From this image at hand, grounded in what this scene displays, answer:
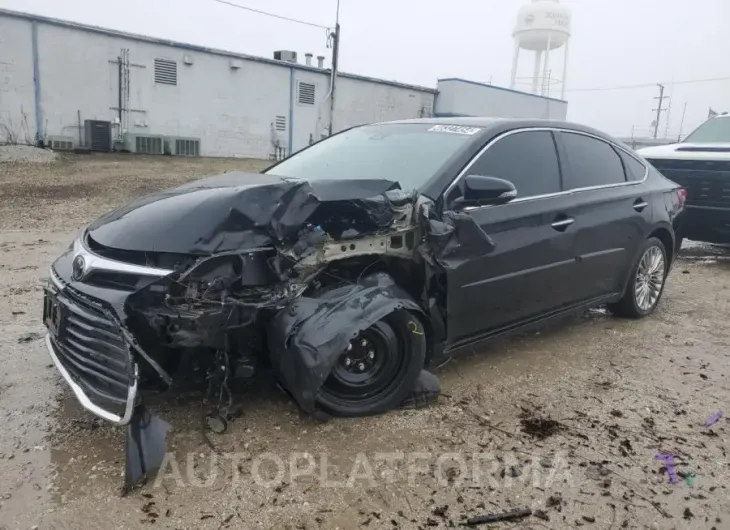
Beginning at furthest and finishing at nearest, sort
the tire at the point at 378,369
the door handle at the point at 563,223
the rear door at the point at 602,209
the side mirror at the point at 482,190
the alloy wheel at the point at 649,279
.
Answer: the alloy wheel at the point at 649,279 → the rear door at the point at 602,209 → the door handle at the point at 563,223 → the side mirror at the point at 482,190 → the tire at the point at 378,369

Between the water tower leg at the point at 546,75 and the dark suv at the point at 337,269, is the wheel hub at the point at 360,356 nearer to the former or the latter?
the dark suv at the point at 337,269

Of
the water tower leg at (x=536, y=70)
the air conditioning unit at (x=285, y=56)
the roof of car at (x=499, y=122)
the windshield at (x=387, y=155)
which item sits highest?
the water tower leg at (x=536, y=70)

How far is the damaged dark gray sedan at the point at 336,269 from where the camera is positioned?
9.23ft

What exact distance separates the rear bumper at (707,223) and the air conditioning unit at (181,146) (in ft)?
50.8

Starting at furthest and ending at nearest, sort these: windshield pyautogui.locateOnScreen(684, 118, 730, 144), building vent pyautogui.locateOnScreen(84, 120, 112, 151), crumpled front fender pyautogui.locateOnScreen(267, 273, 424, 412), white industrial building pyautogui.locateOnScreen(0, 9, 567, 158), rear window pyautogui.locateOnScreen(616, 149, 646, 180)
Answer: building vent pyautogui.locateOnScreen(84, 120, 112, 151) → white industrial building pyautogui.locateOnScreen(0, 9, 567, 158) → windshield pyautogui.locateOnScreen(684, 118, 730, 144) → rear window pyautogui.locateOnScreen(616, 149, 646, 180) → crumpled front fender pyautogui.locateOnScreen(267, 273, 424, 412)

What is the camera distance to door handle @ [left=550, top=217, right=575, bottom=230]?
4133 millimetres

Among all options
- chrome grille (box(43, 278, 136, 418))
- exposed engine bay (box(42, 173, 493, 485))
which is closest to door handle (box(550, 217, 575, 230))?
exposed engine bay (box(42, 173, 493, 485))

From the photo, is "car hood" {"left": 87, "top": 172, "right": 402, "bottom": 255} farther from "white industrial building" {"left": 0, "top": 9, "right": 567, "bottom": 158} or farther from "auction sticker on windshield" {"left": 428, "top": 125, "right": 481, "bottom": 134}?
"white industrial building" {"left": 0, "top": 9, "right": 567, "bottom": 158}

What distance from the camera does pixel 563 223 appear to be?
4.19m

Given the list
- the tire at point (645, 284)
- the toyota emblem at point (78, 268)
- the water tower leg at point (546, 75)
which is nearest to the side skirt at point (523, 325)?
the tire at point (645, 284)

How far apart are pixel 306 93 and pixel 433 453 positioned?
828 inches

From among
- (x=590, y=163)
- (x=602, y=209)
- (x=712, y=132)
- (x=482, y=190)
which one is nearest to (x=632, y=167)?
(x=590, y=163)

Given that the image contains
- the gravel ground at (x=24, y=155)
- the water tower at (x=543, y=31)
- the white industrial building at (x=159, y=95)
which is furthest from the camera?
the water tower at (x=543, y=31)

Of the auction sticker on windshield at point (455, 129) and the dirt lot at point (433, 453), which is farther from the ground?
the auction sticker on windshield at point (455, 129)
